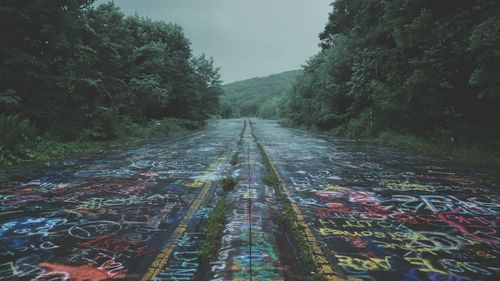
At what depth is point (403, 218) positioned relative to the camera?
7707mm

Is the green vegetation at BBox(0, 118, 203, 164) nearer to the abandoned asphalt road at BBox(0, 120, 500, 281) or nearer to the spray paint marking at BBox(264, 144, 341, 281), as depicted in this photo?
the abandoned asphalt road at BBox(0, 120, 500, 281)

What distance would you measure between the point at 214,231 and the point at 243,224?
71 cm

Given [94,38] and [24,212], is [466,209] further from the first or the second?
[94,38]

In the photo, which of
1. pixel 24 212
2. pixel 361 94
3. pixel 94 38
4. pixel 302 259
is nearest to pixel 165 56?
pixel 94 38

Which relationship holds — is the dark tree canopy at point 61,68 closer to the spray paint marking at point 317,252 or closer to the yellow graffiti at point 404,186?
the spray paint marking at point 317,252

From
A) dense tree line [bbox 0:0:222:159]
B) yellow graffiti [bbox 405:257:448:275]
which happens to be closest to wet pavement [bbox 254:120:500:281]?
yellow graffiti [bbox 405:257:448:275]

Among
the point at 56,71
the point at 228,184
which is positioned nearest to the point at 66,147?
the point at 56,71

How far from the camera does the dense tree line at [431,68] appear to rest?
15.7 m

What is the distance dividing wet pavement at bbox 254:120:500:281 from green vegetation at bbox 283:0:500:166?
173 inches

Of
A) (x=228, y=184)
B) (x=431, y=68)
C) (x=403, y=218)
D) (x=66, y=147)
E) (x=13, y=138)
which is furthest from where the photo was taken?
(x=431, y=68)

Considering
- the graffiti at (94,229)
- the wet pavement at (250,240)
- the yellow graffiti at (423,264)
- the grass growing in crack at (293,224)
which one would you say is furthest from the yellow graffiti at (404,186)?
the graffiti at (94,229)

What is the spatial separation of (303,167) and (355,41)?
22.3 meters

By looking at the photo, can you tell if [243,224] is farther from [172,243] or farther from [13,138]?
[13,138]

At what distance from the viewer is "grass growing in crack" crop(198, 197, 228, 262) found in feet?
18.5
